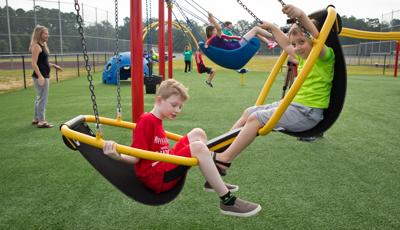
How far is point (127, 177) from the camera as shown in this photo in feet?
8.33

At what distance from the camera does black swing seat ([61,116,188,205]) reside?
8.11 ft

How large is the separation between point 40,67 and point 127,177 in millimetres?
4419

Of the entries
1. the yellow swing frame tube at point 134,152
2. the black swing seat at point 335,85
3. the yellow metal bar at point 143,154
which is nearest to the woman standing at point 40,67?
the yellow swing frame tube at point 134,152

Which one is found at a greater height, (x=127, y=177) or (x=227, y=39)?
(x=227, y=39)

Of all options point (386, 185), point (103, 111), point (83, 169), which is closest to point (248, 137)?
point (386, 185)

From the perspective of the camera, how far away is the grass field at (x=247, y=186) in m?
2.91

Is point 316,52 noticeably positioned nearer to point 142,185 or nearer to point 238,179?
point 142,185

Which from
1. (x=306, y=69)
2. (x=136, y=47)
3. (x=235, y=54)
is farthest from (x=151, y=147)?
(x=235, y=54)

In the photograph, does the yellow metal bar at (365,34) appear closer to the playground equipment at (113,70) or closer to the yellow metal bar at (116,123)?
the yellow metal bar at (116,123)

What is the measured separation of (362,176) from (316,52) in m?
2.03

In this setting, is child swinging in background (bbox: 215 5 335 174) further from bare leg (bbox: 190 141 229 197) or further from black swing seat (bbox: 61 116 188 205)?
black swing seat (bbox: 61 116 188 205)

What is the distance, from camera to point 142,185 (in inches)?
100

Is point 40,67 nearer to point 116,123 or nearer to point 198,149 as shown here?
point 116,123

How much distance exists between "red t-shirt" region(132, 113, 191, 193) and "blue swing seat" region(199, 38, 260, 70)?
10.2ft
